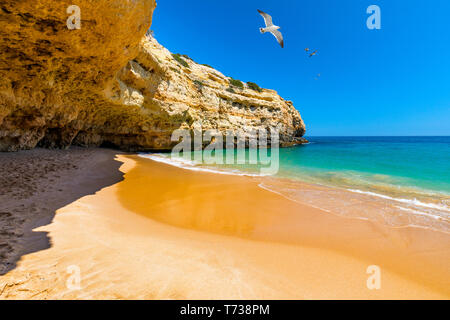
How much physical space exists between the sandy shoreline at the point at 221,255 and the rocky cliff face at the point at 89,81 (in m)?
5.69

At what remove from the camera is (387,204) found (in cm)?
597

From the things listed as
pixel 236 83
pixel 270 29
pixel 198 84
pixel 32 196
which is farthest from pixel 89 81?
pixel 236 83

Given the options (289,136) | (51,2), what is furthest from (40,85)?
(289,136)

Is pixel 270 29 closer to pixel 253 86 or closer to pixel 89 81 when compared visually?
pixel 89 81

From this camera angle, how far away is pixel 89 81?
943cm

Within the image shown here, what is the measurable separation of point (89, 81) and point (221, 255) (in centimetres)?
1173

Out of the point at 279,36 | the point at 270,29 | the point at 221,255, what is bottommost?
the point at 221,255

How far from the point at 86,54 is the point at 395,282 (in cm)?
1148

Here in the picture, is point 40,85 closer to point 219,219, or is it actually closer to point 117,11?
point 117,11

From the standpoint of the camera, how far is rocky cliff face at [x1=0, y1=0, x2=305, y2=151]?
5410 mm

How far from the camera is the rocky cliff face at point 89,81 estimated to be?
541 centimetres

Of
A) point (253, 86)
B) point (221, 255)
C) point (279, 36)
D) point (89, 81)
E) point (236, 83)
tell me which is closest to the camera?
point (221, 255)

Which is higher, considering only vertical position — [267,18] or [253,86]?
[253,86]

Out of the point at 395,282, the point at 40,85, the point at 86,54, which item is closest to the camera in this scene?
the point at 395,282
